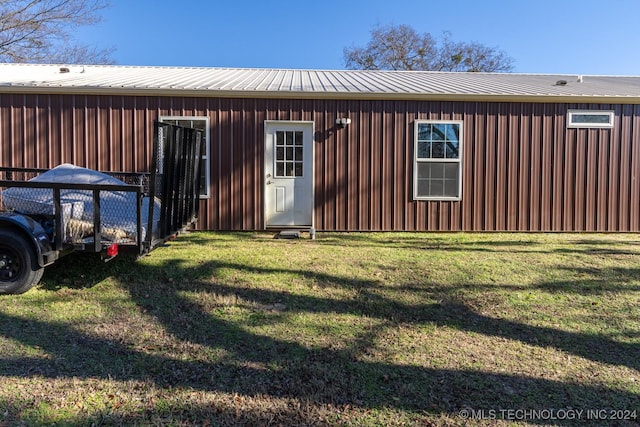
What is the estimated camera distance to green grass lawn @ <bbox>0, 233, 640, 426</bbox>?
2.58 meters

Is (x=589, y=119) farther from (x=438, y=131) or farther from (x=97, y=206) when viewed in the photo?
(x=97, y=206)

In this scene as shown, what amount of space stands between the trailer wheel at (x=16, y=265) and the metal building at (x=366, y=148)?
170 inches

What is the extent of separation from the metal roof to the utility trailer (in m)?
3.97

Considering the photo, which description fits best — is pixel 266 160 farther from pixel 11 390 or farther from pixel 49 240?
pixel 11 390

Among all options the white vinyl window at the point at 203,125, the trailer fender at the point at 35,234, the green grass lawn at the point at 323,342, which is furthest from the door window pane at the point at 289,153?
the trailer fender at the point at 35,234

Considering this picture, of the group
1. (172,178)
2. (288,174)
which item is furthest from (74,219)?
(288,174)

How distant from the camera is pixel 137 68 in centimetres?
1207

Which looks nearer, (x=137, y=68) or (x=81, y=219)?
(x=81, y=219)

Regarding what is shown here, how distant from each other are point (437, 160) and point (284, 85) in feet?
11.6

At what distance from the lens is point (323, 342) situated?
3.50 metres

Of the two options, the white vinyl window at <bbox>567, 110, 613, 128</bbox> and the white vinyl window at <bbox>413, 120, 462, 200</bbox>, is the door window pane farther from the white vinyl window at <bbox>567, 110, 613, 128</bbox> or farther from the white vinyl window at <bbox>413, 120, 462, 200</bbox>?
the white vinyl window at <bbox>567, 110, 613, 128</bbox>

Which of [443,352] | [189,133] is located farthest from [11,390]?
[189,133]

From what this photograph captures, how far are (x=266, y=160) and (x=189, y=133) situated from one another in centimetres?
314

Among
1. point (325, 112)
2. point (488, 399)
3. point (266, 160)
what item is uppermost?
point (325, 112)
